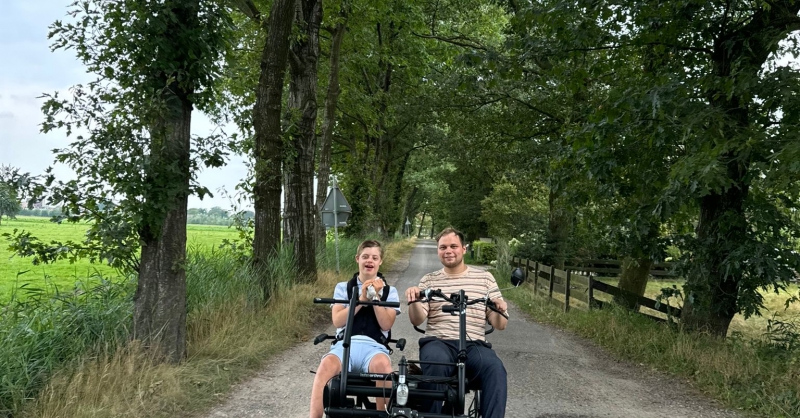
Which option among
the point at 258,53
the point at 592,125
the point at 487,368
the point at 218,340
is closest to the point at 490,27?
the point at 258,53

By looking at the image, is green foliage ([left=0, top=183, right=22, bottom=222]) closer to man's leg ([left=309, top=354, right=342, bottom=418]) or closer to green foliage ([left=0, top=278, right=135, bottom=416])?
green foliage ([left=0, top=278, right=135, bottom=416])

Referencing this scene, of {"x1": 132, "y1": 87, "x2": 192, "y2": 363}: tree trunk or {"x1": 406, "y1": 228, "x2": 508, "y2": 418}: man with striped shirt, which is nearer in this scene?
{"x1": 406, "y1": 228, "x2": 508, "y2": 418}: man with striped shirt

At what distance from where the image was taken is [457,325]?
381 centimetres

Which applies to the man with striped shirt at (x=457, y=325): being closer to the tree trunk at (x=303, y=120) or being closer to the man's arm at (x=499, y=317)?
the man's arm at (x=499, y=317)

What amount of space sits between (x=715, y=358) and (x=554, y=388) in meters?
2.09

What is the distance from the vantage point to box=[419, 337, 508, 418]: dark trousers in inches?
123

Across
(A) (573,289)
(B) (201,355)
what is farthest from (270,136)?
(A) (573,289)

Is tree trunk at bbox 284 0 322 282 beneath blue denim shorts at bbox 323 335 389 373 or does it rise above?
above

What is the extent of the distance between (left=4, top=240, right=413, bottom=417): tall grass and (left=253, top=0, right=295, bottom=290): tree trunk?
1.61 ft

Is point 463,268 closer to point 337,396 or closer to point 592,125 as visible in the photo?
point 337,396

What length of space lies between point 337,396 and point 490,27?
1763 cm

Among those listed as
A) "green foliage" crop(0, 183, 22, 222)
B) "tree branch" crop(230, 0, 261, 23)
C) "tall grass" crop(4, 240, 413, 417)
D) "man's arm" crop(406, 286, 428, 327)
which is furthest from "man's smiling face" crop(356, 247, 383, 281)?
"tree branch" crop(230, 0, 261, 23)

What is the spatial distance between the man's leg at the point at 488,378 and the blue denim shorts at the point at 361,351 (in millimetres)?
560

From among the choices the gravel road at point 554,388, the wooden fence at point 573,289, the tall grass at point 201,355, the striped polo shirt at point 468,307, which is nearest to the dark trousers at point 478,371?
the striped polo shirt at point 468,307
